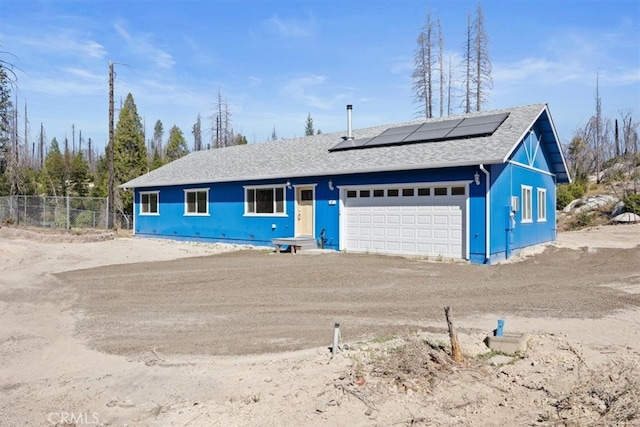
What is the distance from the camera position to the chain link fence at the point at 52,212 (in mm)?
25484

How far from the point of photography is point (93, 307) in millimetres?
8359

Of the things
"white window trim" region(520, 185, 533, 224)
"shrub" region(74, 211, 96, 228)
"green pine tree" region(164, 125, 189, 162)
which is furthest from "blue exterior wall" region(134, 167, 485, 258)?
"green pine tree" region(164, 125, 189, 162)

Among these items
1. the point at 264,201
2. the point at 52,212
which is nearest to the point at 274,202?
the point at 264,201

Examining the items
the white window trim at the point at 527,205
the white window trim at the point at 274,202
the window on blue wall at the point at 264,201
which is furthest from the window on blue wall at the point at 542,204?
the window on blue wall at the point at 264,201

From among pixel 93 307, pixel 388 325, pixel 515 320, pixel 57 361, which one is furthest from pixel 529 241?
pixel 57 361

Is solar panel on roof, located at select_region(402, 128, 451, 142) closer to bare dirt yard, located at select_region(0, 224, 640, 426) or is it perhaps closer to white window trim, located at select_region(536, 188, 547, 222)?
white window trim, located at select_region(536, 188, 547, 222)

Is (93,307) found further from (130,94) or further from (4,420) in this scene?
(130,94)

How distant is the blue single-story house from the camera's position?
13.6 m

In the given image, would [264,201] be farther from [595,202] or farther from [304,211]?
[595,202]

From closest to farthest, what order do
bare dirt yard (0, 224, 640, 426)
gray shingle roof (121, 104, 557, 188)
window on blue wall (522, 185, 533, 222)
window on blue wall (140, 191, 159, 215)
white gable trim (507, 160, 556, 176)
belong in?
1. bare dirt yard (0, 224, 640, 426)
2. gray shingle roof (121, 104, 557, 188)
3. white gable trim (507, 160, 556, 176)
4. window on blue wall (522, 185, 533, 222)
5. window on blue wall (140, 191, 159, 215)

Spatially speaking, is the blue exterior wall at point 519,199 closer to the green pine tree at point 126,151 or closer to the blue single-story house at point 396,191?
the blue single-story house at point 396,191

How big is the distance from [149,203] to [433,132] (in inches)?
558

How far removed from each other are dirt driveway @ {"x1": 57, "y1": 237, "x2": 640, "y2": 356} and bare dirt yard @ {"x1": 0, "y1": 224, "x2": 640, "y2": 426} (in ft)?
0.16

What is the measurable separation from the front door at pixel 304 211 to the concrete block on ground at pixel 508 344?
12.0 meters
